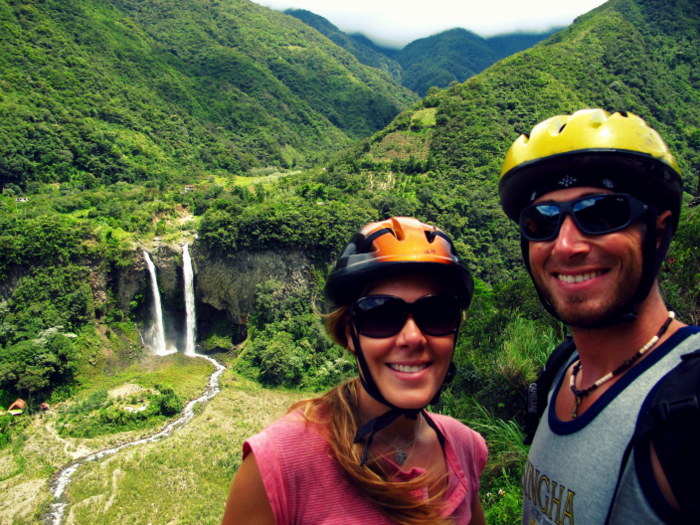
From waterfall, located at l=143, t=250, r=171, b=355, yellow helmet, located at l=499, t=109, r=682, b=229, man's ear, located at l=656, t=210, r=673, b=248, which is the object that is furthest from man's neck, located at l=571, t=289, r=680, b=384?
waterfall, located at l=143, t=250, r=171, b=355

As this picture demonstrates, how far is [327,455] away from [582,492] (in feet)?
3.09

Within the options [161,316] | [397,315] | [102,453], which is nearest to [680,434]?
[397,315]

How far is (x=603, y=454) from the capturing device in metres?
1.45

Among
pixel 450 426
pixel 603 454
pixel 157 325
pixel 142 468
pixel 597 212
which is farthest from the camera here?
pixel 157 325

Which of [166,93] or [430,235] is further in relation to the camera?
[166,93]

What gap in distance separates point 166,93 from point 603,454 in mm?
98258

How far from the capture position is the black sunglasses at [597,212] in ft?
5.30

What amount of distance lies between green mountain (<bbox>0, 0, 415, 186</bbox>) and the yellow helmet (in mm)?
62559

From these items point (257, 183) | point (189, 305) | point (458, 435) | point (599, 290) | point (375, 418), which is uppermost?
point (257, 183)

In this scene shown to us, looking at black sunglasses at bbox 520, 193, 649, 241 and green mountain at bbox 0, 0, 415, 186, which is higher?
green mountain at bbox 0, 0, 415, 186

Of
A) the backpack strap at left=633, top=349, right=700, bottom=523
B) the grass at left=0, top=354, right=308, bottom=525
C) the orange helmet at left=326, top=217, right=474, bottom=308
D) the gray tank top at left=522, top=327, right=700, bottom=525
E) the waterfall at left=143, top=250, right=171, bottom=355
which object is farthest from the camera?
the waterfall at left=143, top=250, right=171, bottom=355

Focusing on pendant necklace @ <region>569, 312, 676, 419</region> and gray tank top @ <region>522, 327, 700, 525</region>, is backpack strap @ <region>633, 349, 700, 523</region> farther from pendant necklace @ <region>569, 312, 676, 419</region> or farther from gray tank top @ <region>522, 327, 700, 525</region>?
pendant necklace @ <region>569, 312, 676, 419</region>

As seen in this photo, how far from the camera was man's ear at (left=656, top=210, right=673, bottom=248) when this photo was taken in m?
1.71

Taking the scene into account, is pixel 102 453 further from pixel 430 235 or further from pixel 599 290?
pixel 599 290
